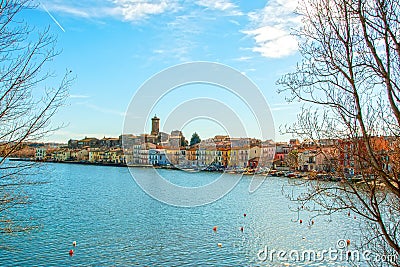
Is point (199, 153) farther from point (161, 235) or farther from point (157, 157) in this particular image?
point (161, 235)

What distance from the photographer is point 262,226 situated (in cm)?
1739

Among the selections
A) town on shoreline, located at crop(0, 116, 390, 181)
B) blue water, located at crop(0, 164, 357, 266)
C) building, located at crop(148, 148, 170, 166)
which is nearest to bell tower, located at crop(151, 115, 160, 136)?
town on shoreline, located at crop(0, 116, 390, 181)

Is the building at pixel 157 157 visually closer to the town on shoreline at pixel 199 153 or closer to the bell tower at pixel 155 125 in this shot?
the town on shoreline at pixel 199 153

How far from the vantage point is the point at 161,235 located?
1555cm

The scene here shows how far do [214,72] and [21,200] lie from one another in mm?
7732

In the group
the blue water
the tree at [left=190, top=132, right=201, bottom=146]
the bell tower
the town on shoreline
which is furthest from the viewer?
the tree at [left=190, top=132, right=201, bottom=146]

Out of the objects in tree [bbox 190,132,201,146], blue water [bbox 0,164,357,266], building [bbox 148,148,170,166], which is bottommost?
blue water [bbox 0,164,357,266]

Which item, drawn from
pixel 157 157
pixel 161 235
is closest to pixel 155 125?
pixel 157 157

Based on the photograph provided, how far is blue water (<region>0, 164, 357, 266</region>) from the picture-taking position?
1223 centimetres

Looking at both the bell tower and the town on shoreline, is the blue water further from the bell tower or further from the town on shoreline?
the bell tower

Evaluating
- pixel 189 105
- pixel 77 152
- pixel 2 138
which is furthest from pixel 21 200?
pixel 77 152

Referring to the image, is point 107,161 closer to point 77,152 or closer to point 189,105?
point 77,152

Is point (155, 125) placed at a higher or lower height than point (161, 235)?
higher

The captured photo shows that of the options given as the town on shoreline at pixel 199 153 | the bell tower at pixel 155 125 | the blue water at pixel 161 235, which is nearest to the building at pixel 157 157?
the town on shoreline at pixel 199 153
